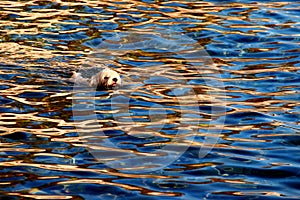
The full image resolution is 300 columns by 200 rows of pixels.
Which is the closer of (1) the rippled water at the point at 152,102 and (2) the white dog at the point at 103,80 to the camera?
(1) the rippled water at the point at 152,102

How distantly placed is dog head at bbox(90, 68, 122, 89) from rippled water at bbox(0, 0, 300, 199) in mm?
163

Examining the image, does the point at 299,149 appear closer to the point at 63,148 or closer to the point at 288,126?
the point at 288,126

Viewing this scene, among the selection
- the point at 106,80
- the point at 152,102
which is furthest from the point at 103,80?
the point at 152,102

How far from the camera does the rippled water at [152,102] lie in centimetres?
737

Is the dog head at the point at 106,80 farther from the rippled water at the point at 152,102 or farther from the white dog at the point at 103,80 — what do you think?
the rippled water at the point at 152,102

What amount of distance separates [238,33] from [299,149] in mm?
5526

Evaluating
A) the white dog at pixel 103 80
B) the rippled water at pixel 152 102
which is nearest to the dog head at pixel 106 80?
the white dog at pixel 103 80

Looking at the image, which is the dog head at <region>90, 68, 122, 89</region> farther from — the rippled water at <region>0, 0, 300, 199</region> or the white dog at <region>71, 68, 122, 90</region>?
the rippled water at <region>0, 0, 300, 199</region>

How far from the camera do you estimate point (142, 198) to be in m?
6.95

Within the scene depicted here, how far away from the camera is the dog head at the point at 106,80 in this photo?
33.9 feet

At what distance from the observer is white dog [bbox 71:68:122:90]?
408 inches

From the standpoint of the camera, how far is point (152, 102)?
991 cm

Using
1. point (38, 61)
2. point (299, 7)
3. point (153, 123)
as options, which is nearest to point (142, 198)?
point (153, 123)

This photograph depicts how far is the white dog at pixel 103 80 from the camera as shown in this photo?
34.0ft
